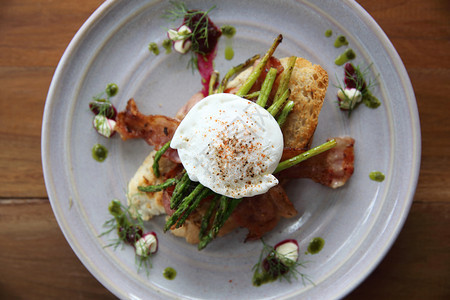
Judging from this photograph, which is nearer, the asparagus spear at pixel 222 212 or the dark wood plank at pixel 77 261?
the asparagus spear at pixel 222 212

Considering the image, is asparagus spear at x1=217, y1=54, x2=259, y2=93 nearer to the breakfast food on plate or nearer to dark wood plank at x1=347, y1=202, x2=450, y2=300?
the breakfast food on plate

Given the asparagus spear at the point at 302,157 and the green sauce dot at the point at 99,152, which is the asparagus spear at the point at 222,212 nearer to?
the asparagus spear at the point at 302,157

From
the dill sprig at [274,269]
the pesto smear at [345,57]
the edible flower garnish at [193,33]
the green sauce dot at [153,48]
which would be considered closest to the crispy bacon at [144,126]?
the green sauce dot at [153,48]

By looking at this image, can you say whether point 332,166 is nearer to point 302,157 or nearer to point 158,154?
point 302,157

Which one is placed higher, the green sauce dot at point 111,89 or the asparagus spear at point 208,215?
the green sauce dot at point 111,89

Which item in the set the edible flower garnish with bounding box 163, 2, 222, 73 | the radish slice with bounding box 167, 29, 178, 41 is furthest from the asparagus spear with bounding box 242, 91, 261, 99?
the radish slice with bounding box 167, 29, 178, 41

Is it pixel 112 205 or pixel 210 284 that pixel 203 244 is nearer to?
pixel 210 284

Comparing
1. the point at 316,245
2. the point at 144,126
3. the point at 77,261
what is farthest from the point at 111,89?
the point at 316,245
